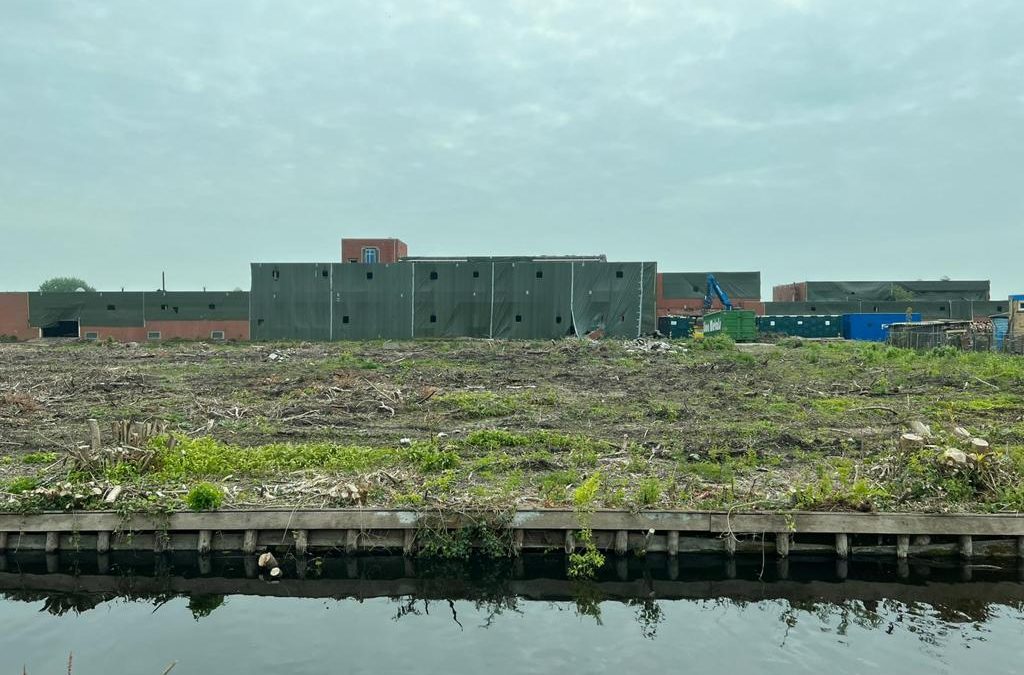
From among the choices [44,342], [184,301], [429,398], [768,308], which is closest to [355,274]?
[184,301]

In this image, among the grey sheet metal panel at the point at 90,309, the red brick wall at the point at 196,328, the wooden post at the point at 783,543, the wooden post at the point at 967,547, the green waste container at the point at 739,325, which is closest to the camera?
the wooden post at the point at 967,547

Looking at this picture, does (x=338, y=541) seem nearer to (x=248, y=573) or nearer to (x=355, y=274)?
(x=248, y=573)

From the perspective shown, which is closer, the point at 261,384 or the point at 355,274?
the point at 261,384

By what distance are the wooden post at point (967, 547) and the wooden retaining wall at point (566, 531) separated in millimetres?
13

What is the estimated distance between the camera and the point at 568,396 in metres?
22.8

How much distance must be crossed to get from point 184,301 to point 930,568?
59.4 m

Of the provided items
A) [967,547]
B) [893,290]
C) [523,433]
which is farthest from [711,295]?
[967,547]

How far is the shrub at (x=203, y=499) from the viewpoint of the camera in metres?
11.6

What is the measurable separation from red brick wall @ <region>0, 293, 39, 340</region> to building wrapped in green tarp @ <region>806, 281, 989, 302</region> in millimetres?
72566

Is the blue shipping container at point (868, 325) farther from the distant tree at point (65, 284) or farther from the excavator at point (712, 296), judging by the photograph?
the distant tree at point (65, 284)

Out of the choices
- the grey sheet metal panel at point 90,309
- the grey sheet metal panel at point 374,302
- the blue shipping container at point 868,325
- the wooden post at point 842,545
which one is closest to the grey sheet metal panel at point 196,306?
the grey sheet metal panel at point 90,309

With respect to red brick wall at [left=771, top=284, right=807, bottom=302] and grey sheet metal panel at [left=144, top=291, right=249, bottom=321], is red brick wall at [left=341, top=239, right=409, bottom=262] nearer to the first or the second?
grey sheet metal panel at [left=144, top=291, right=249, bottom=321]

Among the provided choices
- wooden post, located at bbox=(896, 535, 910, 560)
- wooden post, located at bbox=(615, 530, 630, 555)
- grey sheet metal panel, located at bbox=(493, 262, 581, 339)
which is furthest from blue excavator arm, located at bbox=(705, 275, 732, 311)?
wooden post, located at bbox=(615, 530, 630, 555)

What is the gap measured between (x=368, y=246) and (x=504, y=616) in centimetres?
6333
